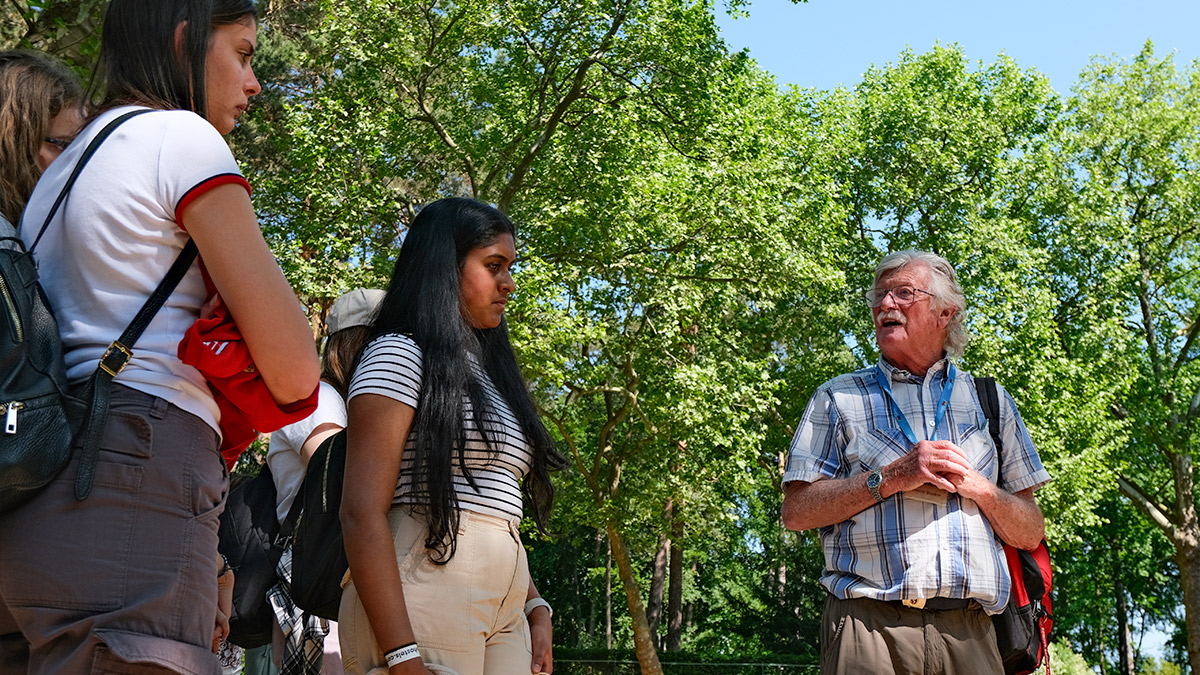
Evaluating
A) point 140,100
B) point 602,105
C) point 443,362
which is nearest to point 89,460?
point 140,100

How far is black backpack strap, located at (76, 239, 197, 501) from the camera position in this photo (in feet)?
5.65

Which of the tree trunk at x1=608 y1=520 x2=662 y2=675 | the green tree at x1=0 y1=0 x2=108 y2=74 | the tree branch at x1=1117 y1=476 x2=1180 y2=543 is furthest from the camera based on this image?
the tree branch at x1=1117 y1=476 x2=1180 y2=543

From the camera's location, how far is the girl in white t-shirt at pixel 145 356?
171 cm

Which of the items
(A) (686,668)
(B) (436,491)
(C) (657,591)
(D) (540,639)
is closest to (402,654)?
(B) (436,491)

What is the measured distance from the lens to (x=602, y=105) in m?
19.9

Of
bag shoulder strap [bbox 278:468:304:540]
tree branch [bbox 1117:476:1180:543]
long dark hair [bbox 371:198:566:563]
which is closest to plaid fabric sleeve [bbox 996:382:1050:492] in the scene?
long dark hair [bbox 371:198:566:563]

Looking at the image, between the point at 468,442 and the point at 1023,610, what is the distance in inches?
84.7

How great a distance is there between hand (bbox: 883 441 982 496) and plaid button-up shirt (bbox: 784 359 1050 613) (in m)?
0.16

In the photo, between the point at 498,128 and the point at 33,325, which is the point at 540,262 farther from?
the point at 33,325

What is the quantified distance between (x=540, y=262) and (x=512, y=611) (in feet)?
51.9

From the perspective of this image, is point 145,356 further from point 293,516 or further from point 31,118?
point 293,516

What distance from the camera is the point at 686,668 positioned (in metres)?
30.0

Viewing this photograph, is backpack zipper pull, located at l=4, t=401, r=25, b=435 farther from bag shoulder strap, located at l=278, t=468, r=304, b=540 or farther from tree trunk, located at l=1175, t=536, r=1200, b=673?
tree trunk, located at l=1175, t=536, r=1200, b=673

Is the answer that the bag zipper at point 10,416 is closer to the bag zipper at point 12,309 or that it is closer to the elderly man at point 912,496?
the bag zipper at point 12,309
